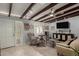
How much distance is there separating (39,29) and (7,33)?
0.74 metres

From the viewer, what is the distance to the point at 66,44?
6.46 feet

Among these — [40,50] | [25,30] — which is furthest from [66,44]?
[25,30]

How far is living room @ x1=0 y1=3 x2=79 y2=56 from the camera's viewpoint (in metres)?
1.90

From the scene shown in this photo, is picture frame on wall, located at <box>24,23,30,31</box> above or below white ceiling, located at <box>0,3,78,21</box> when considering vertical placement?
below

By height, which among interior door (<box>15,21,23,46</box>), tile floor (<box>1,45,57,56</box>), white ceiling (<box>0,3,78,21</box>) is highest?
white ceiling (<box>0,3,78,21</box>)

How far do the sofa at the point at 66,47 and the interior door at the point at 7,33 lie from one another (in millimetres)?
1059

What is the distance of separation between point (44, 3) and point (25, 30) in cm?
76

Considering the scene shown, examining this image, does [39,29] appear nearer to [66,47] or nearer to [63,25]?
[63,25]

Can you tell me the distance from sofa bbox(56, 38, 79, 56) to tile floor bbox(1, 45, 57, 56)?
A: 117 millimetres

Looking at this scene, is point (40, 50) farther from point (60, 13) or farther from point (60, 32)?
point (60, 13)

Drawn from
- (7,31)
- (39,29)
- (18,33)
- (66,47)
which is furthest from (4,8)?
(66,47)

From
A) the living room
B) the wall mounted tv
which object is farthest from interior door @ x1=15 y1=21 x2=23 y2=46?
the wall mounted tv

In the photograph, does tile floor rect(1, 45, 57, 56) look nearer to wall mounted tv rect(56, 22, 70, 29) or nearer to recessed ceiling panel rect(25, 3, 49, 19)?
wall mounted tv rect(56, 22, 70, 29)

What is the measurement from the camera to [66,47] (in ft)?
6.37
